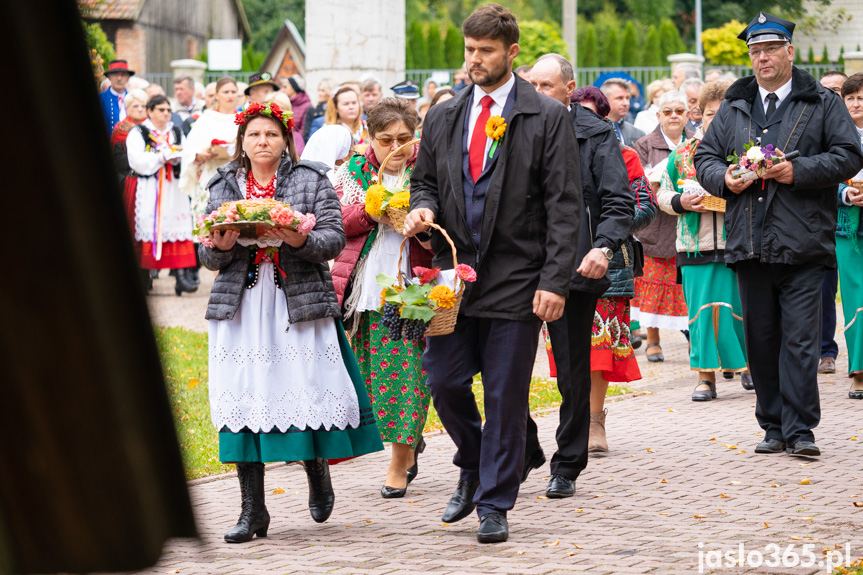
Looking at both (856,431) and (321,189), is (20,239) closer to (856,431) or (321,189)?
(321,189)

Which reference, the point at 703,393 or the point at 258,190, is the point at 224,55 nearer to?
the point at 703,393

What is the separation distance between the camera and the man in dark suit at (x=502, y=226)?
5.20 meters

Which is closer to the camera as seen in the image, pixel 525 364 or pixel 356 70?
pixel 525 364

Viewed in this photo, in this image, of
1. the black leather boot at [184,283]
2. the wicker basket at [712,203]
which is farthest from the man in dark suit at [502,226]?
the black leather boot at [184,283]

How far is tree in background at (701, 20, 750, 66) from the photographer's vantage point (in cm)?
4241

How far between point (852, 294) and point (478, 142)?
492 cm

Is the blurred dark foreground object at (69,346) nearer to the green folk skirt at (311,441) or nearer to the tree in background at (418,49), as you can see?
the green folk skirt at (311,441)

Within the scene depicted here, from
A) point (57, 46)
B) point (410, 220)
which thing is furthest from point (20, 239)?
point (410, 220)

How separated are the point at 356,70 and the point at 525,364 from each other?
15176 millimetres

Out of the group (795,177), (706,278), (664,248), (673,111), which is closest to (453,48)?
(673,111)

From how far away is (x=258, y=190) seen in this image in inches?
225

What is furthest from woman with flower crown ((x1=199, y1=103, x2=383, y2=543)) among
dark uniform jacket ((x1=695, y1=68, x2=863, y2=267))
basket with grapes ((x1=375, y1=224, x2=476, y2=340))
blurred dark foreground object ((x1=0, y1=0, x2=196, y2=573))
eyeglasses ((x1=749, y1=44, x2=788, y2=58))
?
blurred dark foreground object ((x1=0, y1=0, x2=196, y2=573))

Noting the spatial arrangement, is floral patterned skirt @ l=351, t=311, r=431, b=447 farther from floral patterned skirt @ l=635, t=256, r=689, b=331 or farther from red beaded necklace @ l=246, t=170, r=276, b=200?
floral patterned skirt @ l=635, t=256, r=689, b=331

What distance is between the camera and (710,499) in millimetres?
5977
